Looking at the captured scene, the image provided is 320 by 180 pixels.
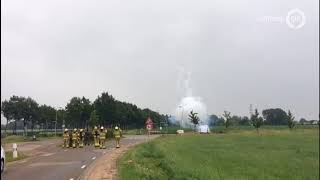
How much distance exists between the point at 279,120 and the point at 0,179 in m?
169

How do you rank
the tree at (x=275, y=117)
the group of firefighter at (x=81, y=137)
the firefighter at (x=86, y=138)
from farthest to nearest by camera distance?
the tree at (x=275, y=117) < the firefighter at (x=86, y=138) < the group of firefighter at (x=81, y=137)

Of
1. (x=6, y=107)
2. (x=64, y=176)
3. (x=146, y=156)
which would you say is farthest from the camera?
(x=6, y=107)

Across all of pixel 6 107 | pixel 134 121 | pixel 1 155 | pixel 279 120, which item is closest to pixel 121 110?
pixel 134 121

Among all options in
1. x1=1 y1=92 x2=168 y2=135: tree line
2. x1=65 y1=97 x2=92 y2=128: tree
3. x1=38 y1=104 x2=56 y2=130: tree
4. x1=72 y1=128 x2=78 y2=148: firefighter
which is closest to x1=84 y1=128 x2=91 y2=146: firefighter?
x1=72 y1=128 x2=78 y2=148: firefighter

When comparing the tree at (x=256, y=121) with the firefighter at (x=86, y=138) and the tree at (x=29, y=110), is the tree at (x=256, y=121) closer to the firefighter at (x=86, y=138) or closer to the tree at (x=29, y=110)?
the tree at (x=29, y=110)

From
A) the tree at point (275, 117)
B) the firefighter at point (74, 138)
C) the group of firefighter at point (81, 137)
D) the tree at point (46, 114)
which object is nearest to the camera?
the group of firefighter at point (81, 137)

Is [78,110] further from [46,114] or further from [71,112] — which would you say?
[46,114]

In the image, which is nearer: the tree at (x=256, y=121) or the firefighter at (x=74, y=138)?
the firefighter at (x=74, y=138)

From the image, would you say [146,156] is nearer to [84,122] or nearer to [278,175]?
[278,175]

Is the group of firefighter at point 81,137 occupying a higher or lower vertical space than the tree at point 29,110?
lower

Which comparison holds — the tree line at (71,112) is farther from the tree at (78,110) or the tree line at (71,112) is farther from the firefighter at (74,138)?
the firefighter at (74,138)

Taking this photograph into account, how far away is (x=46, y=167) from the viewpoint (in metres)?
24.3

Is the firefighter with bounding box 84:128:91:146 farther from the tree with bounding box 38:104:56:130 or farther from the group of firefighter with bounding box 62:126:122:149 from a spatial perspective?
the tree with bounding box 38:104:56:130

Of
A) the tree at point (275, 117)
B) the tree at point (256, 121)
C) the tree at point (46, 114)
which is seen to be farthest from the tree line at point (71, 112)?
the tree at point (275, 117)
